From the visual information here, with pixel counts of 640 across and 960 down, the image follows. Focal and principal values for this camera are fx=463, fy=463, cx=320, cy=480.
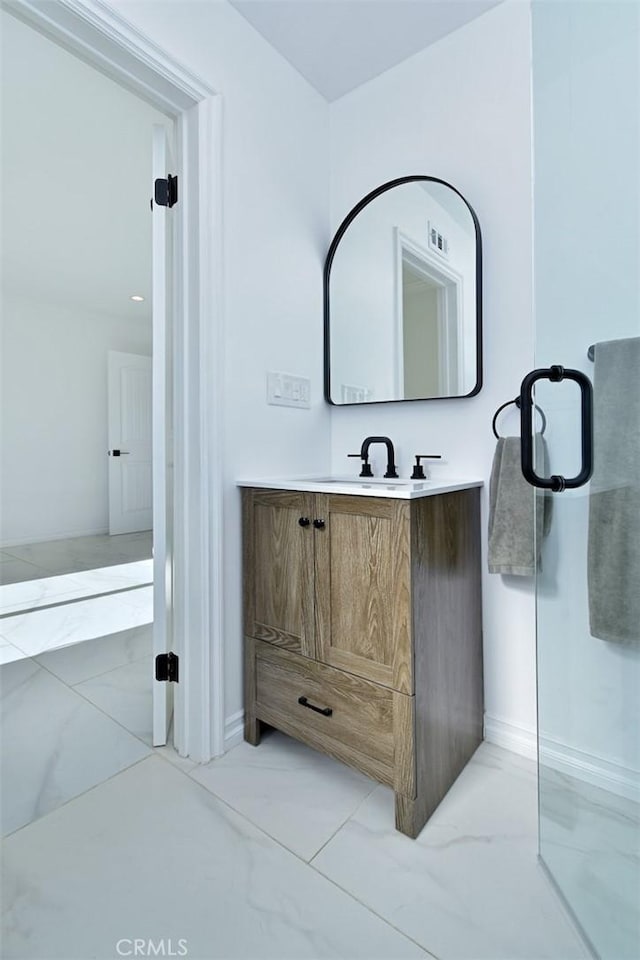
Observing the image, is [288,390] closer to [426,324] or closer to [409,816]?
[426,324]

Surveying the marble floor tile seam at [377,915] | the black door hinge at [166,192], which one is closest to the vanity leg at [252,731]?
the marble floor tile seam at [377,915]

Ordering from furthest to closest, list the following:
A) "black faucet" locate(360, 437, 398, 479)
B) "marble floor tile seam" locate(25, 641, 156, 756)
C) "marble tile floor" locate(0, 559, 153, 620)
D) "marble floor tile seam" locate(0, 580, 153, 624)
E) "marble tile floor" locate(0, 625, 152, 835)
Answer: "marble tile floor" locate(0, 559, 153, 620), "marble floor tile seam" locate(0, 580, 153, 624), "black faucet" locate(360, 437, 398, 479), "marble floor tile seam" locate(25, 641, 156, 756), "marble tile floor" locate(0, 625, 152, 835)

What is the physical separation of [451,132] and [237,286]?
37.2 inches

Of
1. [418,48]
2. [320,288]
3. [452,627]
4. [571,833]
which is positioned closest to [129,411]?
[320,288]

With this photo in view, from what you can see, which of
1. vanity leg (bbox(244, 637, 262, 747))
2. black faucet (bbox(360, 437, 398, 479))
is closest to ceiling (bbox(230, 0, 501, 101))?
black faucet (bbox(360, 437, 398, 479))

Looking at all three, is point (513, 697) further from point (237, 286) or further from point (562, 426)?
point (237, 286)

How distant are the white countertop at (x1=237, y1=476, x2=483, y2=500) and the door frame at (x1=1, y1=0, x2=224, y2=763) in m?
0.18

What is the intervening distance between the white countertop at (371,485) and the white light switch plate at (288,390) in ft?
0.94

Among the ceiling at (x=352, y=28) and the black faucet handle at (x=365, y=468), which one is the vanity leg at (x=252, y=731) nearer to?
the black faucet handle at (x=365, y=468)

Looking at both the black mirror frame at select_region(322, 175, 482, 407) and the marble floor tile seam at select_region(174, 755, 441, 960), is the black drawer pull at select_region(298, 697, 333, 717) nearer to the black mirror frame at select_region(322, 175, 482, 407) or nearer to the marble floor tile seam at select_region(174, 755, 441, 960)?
the marble floor tile seam at select_region(174, 755, 441, 960)

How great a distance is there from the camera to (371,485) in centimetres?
172

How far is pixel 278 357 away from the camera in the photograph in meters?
1.70

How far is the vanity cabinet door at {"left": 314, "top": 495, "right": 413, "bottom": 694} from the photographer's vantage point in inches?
46.1

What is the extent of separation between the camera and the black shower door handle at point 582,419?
3.04 ft
